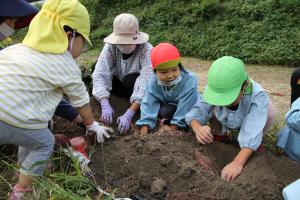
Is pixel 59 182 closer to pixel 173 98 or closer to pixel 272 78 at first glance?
pixel 173 98

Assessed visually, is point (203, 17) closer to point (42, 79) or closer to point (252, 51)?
point (252, 51)

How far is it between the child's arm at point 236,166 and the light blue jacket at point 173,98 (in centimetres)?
66

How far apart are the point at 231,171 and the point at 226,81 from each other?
Result: 512 millimetres

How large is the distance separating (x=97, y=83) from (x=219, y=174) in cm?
151

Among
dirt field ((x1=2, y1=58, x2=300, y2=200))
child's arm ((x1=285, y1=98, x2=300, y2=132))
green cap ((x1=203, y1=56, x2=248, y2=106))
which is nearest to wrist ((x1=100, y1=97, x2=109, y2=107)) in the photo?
dirt field ((x1=2, y1=58, x2=300, y2=200))

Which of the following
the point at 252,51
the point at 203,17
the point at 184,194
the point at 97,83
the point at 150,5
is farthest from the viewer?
the point at 150,5

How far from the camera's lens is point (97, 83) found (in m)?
3.72

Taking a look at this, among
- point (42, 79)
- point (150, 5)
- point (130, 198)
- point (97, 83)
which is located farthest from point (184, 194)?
point (150, 5)

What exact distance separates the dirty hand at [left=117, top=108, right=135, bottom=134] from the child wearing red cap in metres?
0.09

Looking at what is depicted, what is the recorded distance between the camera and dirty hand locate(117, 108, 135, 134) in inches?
129

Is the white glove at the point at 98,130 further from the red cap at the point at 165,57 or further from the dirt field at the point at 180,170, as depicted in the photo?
the red cap at the point at 165,57

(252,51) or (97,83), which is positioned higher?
(97,83)

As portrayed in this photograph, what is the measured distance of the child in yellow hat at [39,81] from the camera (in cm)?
235

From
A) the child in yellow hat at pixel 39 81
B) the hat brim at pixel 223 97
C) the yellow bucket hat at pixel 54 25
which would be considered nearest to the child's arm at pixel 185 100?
the hat brim at pixel 223 97
